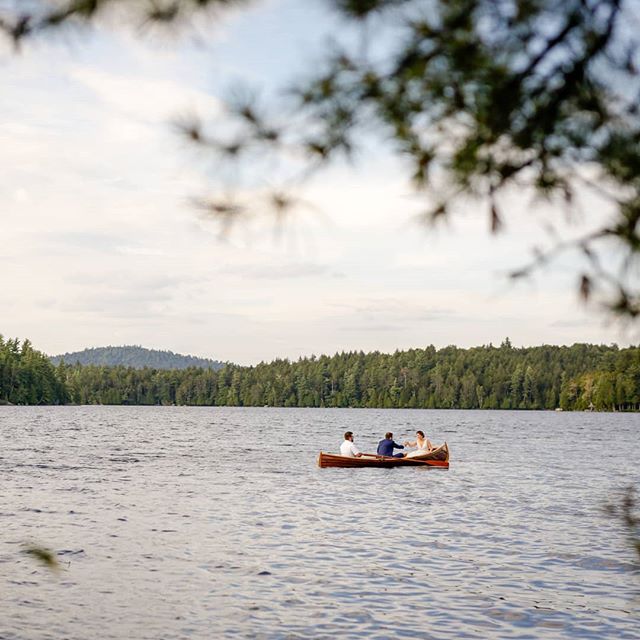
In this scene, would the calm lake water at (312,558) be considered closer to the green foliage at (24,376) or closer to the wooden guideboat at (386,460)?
the wooden guideboat at (386,460)

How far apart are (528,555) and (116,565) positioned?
8597 mm

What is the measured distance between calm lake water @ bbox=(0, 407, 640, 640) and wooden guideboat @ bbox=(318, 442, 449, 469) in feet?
5.72

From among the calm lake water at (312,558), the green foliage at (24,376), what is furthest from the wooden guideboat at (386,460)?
the green foliage at (24,376)

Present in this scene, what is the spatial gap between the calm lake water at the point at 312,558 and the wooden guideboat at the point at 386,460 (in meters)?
1.74

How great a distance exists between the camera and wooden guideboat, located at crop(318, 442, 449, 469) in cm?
3788

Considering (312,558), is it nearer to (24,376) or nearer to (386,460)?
(386,460)

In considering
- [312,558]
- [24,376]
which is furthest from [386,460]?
[24,376]

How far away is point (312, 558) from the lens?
18.1 meters

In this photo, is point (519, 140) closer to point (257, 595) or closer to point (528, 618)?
point (528, 618)

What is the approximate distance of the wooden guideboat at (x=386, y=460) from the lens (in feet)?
124

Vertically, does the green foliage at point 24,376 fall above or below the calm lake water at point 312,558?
above

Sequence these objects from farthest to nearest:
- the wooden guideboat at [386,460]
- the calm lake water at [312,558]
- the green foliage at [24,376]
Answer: the green foliage at [24,376]
the wooden guideboat at [386,460]
the calm lake water at [312,558]

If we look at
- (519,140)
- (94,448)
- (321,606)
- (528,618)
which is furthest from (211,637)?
(94,448)

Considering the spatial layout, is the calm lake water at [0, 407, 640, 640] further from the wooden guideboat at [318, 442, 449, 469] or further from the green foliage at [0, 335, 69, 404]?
the green foliage at [0, 335, 69, 404]
